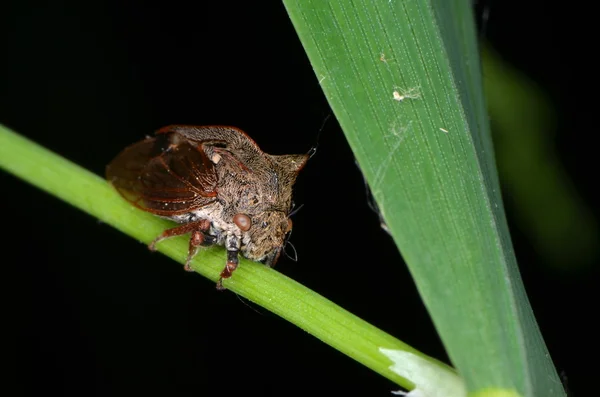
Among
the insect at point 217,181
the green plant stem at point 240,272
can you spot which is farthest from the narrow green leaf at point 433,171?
the insect at point 217,181

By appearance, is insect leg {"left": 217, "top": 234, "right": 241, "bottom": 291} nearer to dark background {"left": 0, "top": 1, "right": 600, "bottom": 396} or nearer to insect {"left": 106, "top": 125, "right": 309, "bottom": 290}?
insect {"left": 106, "top": 125, "right": 309, "bottom": 290}

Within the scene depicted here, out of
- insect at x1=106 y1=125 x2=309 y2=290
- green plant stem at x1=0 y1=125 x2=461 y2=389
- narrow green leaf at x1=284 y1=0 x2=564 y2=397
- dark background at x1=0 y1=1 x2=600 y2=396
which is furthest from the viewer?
dark background at x1=0 y1=1 x2=600 y2=396

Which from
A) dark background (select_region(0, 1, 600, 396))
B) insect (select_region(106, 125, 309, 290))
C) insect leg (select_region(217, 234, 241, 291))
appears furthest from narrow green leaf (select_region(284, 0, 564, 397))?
dark background (select_region(0, 1, 600, 396))

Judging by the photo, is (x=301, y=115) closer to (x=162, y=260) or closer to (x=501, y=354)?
(x=162, y=260)

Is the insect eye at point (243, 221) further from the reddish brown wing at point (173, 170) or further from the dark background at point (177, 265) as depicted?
the dark background at point (177, 265)

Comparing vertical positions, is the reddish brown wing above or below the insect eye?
above

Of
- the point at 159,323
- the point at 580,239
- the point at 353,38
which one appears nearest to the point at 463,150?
the point at 353,38

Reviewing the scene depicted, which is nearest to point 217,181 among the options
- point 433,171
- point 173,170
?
point 173,170
